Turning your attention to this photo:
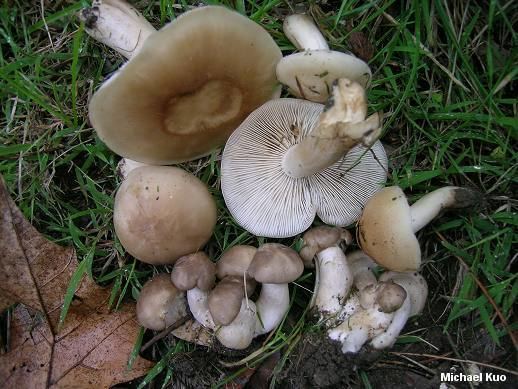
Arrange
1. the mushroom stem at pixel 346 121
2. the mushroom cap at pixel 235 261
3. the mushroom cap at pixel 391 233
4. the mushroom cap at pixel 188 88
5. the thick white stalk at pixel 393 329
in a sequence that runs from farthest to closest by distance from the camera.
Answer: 1. the mushroom cap at pixel 235 261
2. the thick white stalk at pixel 393 329
3. the mushroom cap at pixel 391 233
4. the mushroom cap at pixel 188 88
5. the mushroom stem at pixel 346 121

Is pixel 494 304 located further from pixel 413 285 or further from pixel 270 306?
pixel 270 306

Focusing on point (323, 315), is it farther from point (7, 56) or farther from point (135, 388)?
point (7, 56)

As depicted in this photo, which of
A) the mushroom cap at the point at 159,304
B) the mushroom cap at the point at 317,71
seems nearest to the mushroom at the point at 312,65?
the mushroom cap at the point at 317,71

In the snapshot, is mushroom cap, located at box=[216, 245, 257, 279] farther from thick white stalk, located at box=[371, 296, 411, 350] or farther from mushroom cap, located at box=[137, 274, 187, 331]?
thick white stalk, located at box=[371, 296, 411, 350]

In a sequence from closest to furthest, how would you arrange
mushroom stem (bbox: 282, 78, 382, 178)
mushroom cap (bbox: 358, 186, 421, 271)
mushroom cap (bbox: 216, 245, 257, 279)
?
mushroom stem (bbox: 282, 78, 382, 178) → mushroom cap (bbox: 358, 186, 421, 271) → mushroom cap (bbox: 216, 245, 257, 279)

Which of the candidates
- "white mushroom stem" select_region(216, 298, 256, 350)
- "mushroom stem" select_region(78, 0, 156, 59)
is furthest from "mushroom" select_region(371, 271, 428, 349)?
"mushroom stem" select_region(78, 0, 156, 59)

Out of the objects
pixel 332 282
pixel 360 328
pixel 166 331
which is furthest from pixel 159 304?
pixel 360 328

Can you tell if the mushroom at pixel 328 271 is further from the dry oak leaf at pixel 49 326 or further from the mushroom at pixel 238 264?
the dry oak leaf at pixel 49 326
